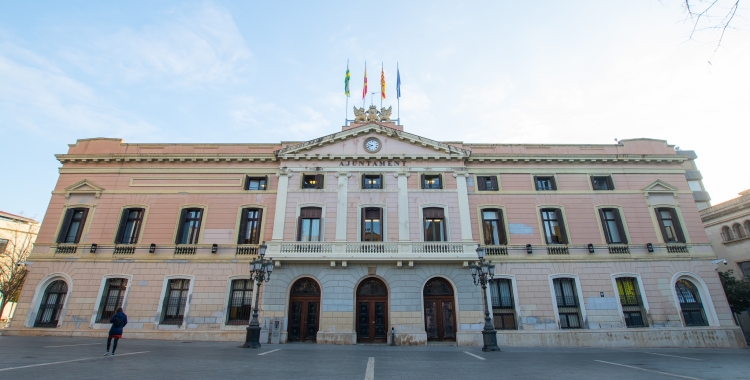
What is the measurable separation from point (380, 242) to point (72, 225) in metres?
19.3

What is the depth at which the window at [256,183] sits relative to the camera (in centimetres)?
2252

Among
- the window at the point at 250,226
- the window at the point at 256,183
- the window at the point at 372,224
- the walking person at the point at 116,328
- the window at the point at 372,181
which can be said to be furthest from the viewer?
the window at the point at 256,183

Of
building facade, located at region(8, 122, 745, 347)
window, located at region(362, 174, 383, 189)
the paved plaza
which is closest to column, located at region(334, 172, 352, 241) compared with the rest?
building facade, located at region(8, 122, 745, 347)

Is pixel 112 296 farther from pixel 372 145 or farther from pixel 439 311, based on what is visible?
pixel 439 311

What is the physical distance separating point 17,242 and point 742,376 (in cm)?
5359

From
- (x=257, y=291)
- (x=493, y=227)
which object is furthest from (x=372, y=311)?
(x=493, y=227)

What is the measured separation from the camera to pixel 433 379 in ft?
28.2

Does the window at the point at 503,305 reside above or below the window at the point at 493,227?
below

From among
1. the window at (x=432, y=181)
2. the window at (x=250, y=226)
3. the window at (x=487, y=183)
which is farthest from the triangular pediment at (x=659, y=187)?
the window at (x=250, y=226)

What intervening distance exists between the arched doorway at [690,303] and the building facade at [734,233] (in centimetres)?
916

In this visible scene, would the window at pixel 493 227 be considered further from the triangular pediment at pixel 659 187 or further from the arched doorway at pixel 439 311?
the triangular pediment at pixel 659 187

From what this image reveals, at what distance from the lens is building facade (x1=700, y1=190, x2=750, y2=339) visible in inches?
1046

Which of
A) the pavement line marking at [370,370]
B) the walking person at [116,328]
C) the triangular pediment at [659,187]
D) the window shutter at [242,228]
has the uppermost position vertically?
the triangular pediment at [659,187]

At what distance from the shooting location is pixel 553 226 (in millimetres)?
21641
